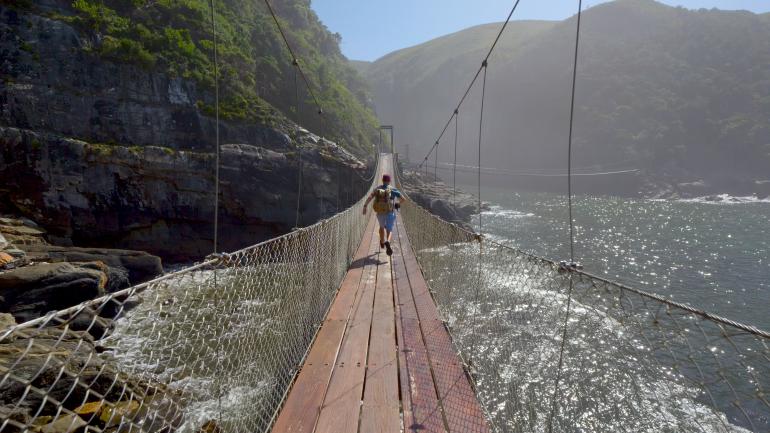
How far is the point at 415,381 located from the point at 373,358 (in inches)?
14.5

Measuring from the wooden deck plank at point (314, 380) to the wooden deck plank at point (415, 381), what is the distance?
17.6 inches

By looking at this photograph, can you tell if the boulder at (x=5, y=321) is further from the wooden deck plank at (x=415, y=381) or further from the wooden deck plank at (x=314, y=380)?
the wooden deck plank at (x=415, y=381)

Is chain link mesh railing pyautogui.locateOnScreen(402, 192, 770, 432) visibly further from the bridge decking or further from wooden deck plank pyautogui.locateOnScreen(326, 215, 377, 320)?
wooden deck plank pyautogui.locateOnScreen(326, 215, 377, 320)

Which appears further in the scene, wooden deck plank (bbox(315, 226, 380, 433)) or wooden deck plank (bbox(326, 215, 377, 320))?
wooden deck plank (bbox(326, 215, 377, 320))

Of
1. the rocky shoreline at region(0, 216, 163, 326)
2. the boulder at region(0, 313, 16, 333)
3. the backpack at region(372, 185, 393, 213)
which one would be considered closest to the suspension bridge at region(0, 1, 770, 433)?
the backpack at region(372, 185, 393, 213)

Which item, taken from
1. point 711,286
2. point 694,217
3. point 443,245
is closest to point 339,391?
point 443,245

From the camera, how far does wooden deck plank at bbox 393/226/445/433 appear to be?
5.85ft

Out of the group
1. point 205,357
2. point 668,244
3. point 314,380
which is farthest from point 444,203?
point 314,380

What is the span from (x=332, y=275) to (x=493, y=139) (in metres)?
70.2

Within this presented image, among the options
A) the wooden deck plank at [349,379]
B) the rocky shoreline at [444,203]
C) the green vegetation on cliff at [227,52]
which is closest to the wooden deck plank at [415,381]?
the wooden deck plank at [349,379]

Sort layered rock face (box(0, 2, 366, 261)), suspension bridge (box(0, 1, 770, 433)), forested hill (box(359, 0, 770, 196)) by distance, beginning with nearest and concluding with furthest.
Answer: suspension bridge (box(0, 1, 770, 433)) < layered rock face (box(0, 2, 366, 261)) < forested hill (box(359, 0, 770, 196))

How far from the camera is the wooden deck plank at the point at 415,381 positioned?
178 cm

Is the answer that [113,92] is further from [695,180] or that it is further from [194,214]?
[695,180]

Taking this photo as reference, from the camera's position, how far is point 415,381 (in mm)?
2096
